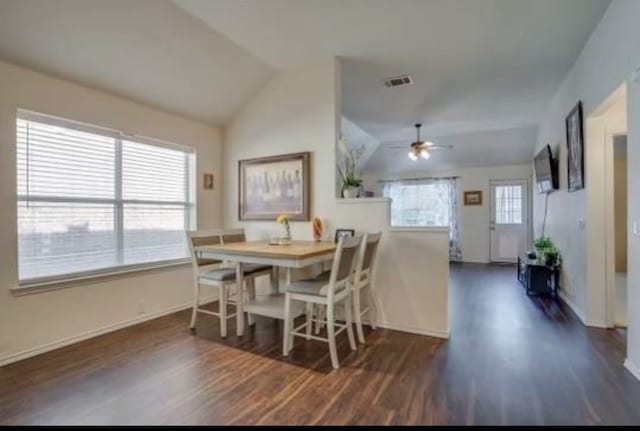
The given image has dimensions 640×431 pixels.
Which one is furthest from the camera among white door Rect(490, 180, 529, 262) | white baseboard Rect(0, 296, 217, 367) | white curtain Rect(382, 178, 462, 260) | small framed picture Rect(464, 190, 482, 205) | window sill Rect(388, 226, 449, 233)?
white curtain Rect(382, 178, 462, 260)

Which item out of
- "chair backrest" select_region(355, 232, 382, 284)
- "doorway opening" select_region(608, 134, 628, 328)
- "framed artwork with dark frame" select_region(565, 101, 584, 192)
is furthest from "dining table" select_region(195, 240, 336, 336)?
"doorway opening" select_region(608, 134, 628, 328)

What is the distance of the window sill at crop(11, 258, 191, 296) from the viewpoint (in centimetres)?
270

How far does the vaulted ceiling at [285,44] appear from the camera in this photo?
2.65 meters

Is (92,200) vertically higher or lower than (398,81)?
lower

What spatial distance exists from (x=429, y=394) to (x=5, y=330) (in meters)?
3.20

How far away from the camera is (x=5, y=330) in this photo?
2570 mm

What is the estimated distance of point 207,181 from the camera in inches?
174

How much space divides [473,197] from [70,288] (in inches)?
298

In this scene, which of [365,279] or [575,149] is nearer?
[365,279]

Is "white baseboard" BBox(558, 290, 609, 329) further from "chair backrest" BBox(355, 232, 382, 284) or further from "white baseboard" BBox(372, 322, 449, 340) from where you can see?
"chair backrest" BBox(355, 232, 382, 284)

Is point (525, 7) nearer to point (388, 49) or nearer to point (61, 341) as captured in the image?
point (388, 49)

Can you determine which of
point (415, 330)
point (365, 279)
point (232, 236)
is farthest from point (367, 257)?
point (232, 236)

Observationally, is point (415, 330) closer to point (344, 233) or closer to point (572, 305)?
Result: point (344, 233)

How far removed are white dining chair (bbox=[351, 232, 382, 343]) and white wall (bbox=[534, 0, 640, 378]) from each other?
6.20 feet
